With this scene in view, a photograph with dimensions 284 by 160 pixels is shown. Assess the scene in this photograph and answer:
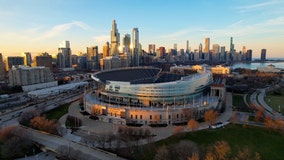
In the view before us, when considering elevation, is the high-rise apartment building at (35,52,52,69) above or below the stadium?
above

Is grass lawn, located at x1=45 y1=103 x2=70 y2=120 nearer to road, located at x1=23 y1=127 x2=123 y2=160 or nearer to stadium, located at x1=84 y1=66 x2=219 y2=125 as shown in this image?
stadium, located at x1=84 y1=66 x2=219 y2=125

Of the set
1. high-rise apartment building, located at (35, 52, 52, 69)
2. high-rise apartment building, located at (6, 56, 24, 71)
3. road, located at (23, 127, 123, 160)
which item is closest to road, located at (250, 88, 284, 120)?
road, located at (23, 127, 123, 160)

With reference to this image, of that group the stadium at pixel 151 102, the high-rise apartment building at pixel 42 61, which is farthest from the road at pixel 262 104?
the high-rise apartment building at pixel 42 61

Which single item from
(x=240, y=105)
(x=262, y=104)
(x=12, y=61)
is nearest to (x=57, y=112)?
(x=240, y=105)

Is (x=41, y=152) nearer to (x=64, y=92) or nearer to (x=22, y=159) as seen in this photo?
(x=22, y=159)

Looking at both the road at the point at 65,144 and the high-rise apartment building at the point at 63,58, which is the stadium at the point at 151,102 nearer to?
the road at the point at 65,144

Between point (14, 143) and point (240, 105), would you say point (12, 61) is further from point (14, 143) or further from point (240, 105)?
point (240, 105)
